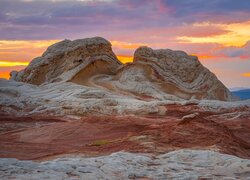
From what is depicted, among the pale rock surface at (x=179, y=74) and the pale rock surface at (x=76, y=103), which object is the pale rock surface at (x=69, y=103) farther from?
the pale rock surface at (x=179, y=74)

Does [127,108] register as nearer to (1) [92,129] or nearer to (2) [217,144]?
(1) [92,129]

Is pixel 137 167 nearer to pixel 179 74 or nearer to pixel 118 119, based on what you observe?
pixel 118 119

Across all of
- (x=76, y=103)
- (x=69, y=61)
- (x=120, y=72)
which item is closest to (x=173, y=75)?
(x=120, y=72)

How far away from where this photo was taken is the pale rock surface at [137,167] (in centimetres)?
862

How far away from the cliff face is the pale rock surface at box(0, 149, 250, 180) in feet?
95.1

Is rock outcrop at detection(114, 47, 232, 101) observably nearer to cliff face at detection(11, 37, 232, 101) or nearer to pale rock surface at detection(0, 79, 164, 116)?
cliff face at detection(11, 37, 232, 101)

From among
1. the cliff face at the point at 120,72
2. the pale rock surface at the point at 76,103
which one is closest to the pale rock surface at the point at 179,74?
the cliff face at the point at 120,72

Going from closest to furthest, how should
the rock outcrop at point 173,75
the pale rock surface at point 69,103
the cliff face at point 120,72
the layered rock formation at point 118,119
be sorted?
the layered rock formation at point 118,119
the pale rock surface at point 69,103
the cliff face at point 120,72
the rock outcrop at point 173,75

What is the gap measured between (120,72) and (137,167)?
34.3m

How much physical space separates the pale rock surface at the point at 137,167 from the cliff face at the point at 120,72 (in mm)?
28989

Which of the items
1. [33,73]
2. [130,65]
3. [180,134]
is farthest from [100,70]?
[180,134]

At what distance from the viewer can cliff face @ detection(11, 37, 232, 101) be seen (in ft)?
138

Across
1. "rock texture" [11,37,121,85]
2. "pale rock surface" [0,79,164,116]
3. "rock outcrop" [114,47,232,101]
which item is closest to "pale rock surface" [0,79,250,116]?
"pale rock surface" [0,79,164,116]

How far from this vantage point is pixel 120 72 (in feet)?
146
